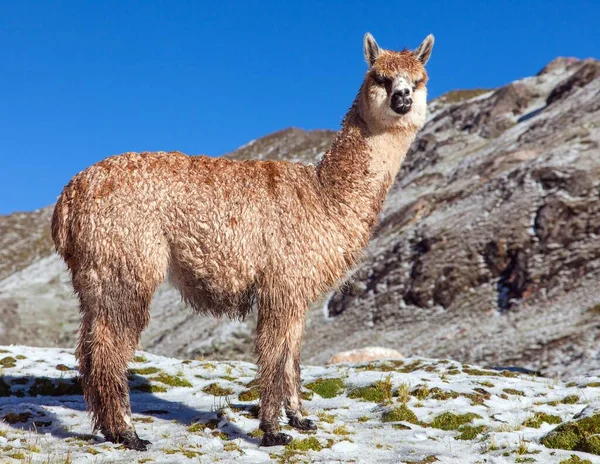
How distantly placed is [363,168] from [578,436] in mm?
5752

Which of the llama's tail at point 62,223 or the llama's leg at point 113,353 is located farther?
the llama's tail at point 62,223

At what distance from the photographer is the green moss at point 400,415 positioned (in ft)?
42.3

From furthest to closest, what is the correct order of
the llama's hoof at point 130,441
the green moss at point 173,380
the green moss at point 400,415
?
the green moss at point 173,380, the green moss at point 400,415, the llama's hoof at point 130,441

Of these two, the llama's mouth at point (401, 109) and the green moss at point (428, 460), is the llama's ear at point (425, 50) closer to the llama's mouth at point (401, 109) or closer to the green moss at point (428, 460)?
the llama's mouth at point (401, 109)

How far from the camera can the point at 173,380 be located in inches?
627

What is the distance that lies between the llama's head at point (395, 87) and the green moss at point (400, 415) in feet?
18.1

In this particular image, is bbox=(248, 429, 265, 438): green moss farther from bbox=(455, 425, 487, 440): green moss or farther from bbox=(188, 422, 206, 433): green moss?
bbox=(455, 425, 487, 440): green moss

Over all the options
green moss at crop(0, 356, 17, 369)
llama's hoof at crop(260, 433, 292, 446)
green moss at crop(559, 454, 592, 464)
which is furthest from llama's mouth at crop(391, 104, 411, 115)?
green moss at crop(0, 356, 17, 369)

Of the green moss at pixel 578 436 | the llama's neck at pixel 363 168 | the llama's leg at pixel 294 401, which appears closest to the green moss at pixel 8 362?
the llama's leg at pixel 294 401

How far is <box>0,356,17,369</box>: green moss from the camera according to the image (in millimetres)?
16609

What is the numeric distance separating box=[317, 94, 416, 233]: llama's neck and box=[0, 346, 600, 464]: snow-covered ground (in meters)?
3.90

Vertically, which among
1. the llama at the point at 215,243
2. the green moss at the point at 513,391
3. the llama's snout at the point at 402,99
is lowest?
the green moss at the point at 513,391

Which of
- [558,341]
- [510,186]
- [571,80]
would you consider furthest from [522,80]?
[558,341]

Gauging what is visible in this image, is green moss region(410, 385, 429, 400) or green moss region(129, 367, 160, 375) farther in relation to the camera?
green moss region(129, 367, 160, 375)
